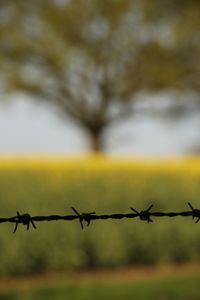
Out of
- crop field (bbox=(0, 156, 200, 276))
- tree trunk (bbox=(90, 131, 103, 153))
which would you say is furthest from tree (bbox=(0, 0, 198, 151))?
crop field (bbox=(0, 156, 200, 276))

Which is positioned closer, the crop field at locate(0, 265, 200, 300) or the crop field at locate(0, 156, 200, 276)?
the crop field at locate(0, 265, 200, 300)

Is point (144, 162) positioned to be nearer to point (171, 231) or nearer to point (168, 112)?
point (171, 231)

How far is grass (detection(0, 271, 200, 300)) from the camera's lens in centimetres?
1044

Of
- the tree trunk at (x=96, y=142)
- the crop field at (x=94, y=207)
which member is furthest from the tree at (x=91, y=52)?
the crop field at (x=94, y=207)

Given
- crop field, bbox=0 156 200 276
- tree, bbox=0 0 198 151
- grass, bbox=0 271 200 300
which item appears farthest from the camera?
tree, bbox=0 0 198 151

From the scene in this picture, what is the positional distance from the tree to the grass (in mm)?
14667

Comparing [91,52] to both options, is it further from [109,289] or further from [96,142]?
[109,289]

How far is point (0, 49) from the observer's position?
88.3ft

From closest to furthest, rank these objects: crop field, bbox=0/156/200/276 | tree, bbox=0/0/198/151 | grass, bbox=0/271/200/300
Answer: grass, bbox=0/271/200/300, crop field, bbox=0/156/200/276, tree, bbox=0/0/198/151

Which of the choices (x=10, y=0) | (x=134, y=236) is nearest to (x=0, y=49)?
(x=10, y=0)

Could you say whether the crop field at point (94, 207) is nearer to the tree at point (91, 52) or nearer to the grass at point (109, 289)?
the grass at point (109, 289)

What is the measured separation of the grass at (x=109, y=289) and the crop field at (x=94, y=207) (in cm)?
66

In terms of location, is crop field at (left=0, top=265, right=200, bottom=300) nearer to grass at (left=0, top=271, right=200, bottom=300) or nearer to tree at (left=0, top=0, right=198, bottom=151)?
grass at (left=0, top=271, right=200, bottom=300)

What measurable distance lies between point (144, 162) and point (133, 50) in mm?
12603
